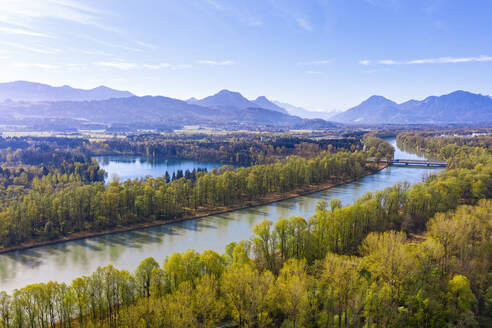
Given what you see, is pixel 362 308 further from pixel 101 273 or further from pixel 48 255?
pixel 48 255

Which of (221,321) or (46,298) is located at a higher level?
(46,298)

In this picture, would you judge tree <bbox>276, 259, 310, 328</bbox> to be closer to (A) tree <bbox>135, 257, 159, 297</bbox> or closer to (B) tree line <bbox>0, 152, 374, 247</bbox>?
(A) tree <bbox>135, 257, 159, 297</bbox>

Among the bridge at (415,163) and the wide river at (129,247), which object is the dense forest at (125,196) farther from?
the bridge at (415,163)

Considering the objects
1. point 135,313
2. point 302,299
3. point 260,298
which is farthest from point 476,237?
point 135,313

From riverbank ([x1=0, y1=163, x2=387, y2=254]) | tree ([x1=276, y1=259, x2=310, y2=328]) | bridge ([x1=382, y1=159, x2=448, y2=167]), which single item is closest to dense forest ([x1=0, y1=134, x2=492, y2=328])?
tree ([x1=276, y1=259, x2=310, y2=328])

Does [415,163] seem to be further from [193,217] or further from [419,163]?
[193,217]

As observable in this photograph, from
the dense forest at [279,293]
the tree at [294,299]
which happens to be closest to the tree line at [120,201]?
the dense forest at [279,293]
